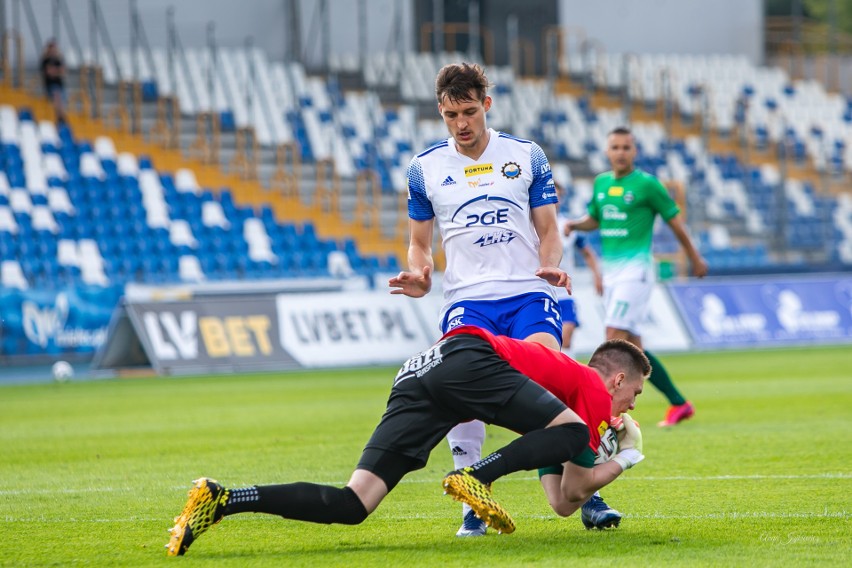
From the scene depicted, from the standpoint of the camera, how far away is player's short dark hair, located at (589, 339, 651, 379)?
19.1ft

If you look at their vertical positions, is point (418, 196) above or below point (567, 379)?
above

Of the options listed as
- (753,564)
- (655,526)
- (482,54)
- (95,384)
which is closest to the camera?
(753,564)

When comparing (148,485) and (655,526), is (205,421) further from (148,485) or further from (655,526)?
(655,526)

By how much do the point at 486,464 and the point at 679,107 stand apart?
30385mm

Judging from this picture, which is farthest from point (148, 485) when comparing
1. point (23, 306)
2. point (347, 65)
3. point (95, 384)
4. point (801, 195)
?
point (801, 195)

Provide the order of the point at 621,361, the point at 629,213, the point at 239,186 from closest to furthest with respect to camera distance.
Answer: the point at 621,361 < the point at 629,213 < the point at 239,186

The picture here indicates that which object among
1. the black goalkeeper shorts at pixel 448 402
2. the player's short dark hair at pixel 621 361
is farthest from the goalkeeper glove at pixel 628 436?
the black goalkeeper shorts at pixel 448 402

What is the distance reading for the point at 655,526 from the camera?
6.20 metres

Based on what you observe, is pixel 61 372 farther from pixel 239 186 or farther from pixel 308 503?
pixel 308 503

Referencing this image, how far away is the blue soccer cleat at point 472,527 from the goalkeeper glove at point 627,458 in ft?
2.41

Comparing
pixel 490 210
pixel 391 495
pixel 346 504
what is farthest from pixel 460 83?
pixel 391 495

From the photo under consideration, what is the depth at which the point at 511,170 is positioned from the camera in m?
6.39

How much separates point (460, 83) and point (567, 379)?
144 cm

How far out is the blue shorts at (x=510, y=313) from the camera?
6.27 metres
